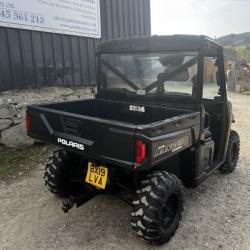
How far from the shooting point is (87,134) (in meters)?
2.78

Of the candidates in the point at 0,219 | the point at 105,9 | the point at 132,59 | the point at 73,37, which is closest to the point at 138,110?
the point at 132,59

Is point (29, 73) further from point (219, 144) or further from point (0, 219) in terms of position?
point (219, 144)

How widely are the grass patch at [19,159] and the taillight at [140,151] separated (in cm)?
289

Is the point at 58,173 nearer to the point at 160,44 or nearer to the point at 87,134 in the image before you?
the point at 87,134

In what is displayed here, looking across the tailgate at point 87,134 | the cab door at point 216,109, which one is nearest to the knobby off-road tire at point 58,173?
the tailgate at point 87,134

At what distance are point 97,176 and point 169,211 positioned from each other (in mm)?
830

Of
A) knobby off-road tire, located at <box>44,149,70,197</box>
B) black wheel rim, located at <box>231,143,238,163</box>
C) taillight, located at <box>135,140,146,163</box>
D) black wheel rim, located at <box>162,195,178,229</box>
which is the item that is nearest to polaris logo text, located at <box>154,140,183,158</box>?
taillight, located at <box>135,140,146,163</box>

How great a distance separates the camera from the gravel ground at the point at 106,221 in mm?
2945

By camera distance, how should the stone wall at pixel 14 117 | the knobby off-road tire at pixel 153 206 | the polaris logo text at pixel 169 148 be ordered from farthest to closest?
1. the stone wall at pixel 14 117
2. the knobby off-road tire at pixel 153 206
3. the polaris logo text at pixel 169 148

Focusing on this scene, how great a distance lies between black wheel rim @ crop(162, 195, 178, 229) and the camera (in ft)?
9.81

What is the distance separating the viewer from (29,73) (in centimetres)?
586

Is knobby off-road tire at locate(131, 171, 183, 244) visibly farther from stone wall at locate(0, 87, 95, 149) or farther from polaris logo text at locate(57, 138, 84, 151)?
stone wall at locate(0, 87, 95, 149)

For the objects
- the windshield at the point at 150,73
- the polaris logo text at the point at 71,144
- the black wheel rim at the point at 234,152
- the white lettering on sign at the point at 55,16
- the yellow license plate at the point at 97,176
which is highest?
the white lettering on sign at the point at 55,16

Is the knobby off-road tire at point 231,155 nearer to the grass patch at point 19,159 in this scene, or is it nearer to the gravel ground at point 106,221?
the gravel ground at point 106,221
